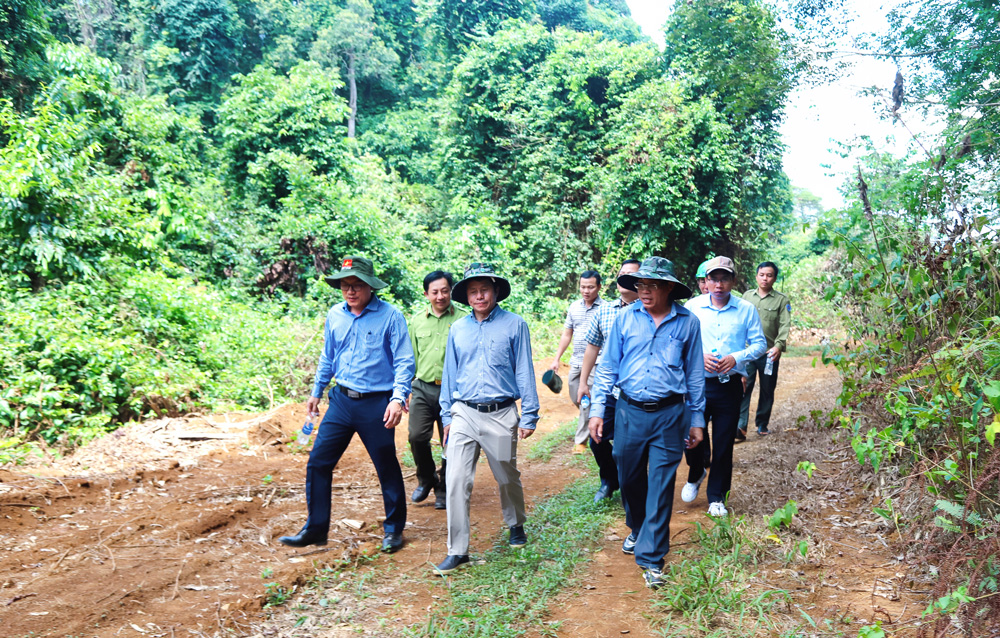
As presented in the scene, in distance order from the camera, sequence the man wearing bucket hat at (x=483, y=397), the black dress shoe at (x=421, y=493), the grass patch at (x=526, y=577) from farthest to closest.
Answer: the black dress shoe at (x=421, y=493), the man wearing bucket hat at (x=483, y=397), the grass patch at (x=526, y=577)

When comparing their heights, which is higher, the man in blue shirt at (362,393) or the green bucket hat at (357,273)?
the green bucket hat at (357,273)

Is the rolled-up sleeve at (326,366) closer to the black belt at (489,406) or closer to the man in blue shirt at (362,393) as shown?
the man in blue shirt at (362,393)

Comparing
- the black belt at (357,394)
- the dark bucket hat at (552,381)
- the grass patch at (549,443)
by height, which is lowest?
the grass patch at (549,443)

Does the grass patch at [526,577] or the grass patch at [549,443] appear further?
the grass patch at [549,443]

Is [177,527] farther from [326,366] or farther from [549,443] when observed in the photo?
[549,443]

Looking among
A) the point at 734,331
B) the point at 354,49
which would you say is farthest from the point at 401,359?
the point at 354,49

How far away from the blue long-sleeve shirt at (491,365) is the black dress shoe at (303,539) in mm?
1265

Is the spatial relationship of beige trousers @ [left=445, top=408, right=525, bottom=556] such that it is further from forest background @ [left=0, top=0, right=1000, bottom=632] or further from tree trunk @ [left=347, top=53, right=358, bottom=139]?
tree trunk @ [left=347, top=53, right=358, bottom=139]

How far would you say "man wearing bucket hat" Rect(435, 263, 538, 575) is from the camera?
4.62m

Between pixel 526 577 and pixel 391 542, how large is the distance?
1063mm

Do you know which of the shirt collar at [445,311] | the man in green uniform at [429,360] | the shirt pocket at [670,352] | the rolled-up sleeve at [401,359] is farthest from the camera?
the shirt collar at [445,311]

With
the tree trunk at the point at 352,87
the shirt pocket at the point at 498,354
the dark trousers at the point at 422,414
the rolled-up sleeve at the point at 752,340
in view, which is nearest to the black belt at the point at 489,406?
the shirt pocket at the point at 498,354

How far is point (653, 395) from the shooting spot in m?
4.36

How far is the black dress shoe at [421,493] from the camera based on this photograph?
246 inches
